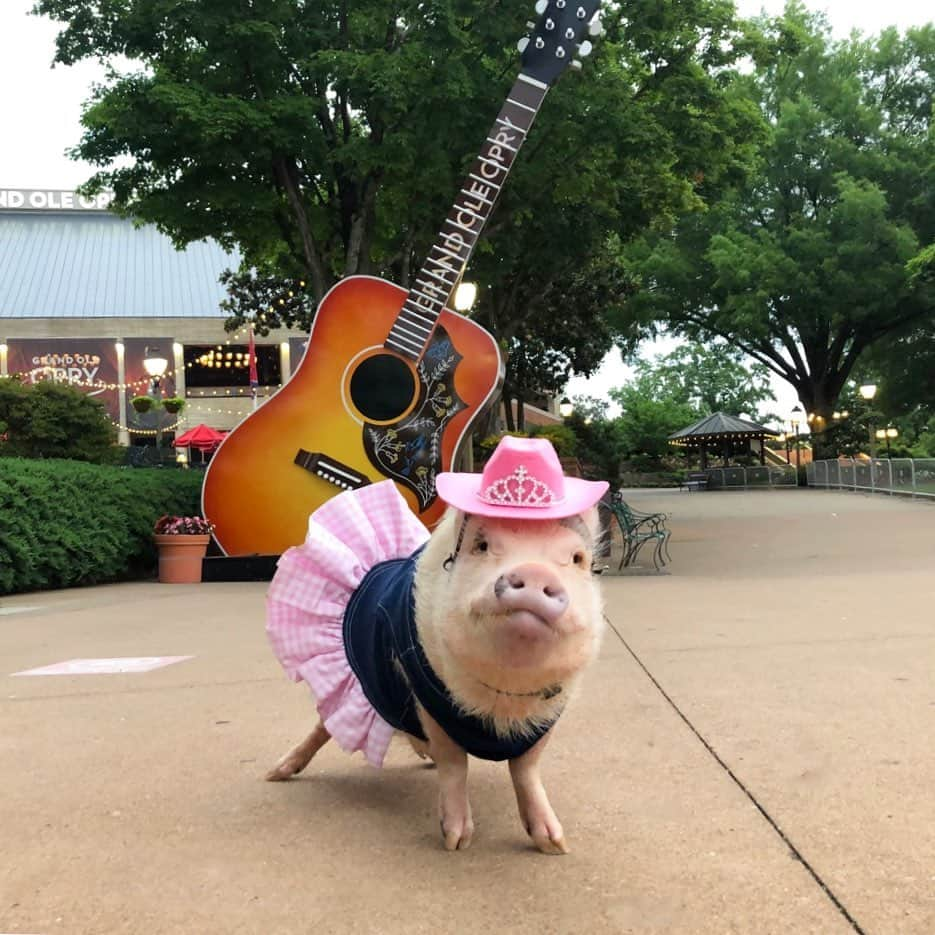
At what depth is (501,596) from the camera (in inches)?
72.9

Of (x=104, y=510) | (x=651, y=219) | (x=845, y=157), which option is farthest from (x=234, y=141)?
(x=845, y=157)

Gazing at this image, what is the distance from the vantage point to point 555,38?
32.5 feet

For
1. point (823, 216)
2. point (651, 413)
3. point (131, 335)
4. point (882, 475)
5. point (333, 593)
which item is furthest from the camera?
point (651, 413)

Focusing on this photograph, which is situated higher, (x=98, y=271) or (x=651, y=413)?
(x=98, y=271)

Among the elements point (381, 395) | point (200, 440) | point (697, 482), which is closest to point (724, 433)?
point (697, 482)

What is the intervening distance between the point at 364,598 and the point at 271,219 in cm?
1202

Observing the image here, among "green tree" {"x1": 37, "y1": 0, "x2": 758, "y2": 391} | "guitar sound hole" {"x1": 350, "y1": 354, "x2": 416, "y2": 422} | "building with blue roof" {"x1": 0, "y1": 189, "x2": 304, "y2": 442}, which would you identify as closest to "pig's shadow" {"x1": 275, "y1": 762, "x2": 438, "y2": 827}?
"guitar sound hole" {"x1": 350, "y1": 354, "x2": 416, "y2": 422}

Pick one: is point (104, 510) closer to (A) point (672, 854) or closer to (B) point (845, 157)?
(A) point (672, 854)

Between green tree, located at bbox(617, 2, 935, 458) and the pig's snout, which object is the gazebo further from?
the pig's snout

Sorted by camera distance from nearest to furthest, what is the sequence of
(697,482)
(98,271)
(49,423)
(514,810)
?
(514,810)
(49,423)
(697,482)
(98,271)

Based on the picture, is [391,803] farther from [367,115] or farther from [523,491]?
[367,115]

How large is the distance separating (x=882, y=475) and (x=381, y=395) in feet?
53.5

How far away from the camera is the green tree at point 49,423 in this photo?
35.8 feet

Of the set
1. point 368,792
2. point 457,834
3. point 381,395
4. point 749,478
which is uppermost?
point 381,395
